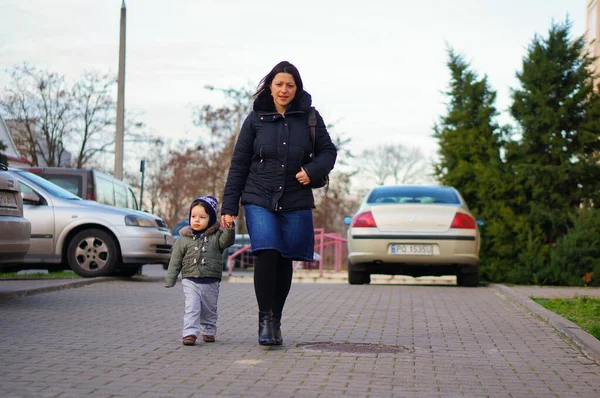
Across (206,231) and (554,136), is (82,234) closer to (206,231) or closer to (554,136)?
(206,231)

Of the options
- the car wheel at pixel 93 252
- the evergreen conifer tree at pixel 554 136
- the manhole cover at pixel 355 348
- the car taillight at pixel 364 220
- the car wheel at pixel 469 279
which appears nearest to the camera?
the manhole cover at pixel 355 348

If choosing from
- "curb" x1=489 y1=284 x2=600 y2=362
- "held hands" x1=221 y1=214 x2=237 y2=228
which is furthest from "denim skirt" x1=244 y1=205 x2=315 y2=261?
"curb" x1=489 y1=284 x2=600 y2=362

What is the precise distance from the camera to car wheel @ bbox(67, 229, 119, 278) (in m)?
14.5

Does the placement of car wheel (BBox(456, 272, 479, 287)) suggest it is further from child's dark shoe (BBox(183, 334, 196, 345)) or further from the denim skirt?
child's dark shoe (BBox(183, 334, 196, 345))

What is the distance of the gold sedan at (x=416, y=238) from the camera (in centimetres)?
1396

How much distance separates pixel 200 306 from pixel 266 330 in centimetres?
61

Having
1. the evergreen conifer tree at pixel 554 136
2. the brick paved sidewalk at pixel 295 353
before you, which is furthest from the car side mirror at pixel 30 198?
the evergreen conifer tree at pixel 554 136

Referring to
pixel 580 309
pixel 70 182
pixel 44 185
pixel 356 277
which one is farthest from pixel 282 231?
pixel 70 182

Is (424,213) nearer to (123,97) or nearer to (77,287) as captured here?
(77,287)

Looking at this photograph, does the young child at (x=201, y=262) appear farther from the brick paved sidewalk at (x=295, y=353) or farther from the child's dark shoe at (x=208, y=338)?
the brick paved sidewalk at (x=295, y=353)

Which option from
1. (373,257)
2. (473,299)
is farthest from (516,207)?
(473,299)

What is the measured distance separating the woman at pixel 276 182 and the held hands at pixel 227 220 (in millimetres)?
20

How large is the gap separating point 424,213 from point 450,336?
6122mm

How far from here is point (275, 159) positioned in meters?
7.16
